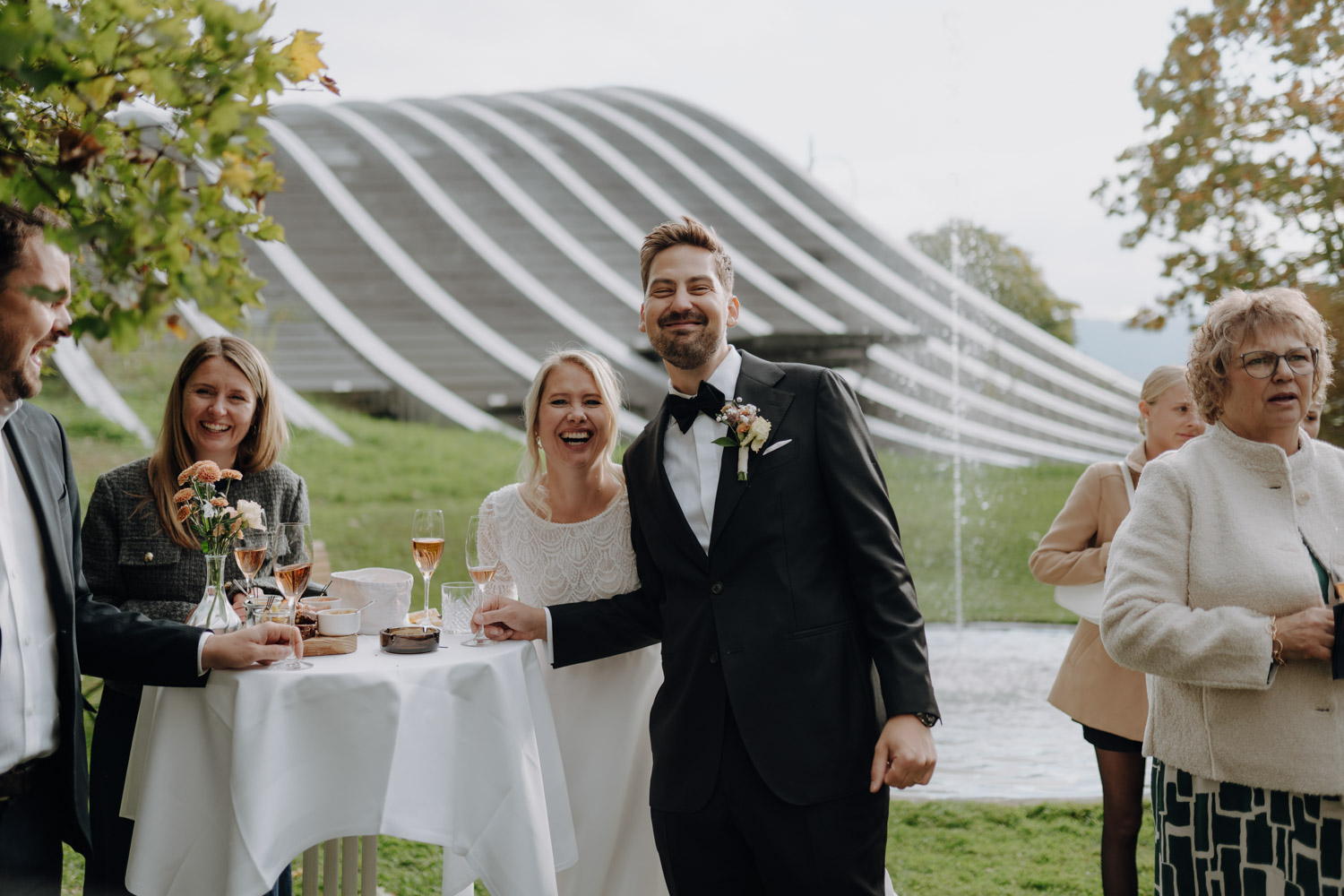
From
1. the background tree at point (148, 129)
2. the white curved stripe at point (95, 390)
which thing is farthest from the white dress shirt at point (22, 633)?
the white curved stripe at point (95, 390)

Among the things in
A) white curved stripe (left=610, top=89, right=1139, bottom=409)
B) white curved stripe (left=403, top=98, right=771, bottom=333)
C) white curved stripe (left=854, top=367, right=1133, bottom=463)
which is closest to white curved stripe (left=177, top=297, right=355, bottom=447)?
white curved stripe (left=403, top=98, right=771, bottom=333)

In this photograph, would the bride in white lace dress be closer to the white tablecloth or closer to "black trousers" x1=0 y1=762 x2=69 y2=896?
the white tablecloth

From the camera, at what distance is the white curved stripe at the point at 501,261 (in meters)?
17.7

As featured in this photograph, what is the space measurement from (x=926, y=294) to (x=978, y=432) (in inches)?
133

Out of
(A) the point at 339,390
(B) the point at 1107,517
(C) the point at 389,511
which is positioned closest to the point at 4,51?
(B) the point at 1107,517

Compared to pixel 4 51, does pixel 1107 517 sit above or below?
below

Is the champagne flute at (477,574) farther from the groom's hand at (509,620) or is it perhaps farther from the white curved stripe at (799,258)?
the white curved stripe at (799,258)

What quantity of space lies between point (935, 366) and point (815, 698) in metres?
17.1

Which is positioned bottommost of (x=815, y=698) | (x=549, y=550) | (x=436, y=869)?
(x=436, y=869)

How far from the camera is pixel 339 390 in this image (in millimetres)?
16438

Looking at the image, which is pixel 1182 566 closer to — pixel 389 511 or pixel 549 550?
pixel 549 550

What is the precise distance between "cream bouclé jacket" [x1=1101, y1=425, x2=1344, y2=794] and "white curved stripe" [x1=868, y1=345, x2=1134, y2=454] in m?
16.0

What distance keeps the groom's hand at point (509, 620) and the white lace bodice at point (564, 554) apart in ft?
1.04

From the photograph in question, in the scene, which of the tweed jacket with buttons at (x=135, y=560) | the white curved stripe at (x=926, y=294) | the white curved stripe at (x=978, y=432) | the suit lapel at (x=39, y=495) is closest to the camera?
the suit lapel at (x=39, y=495)
